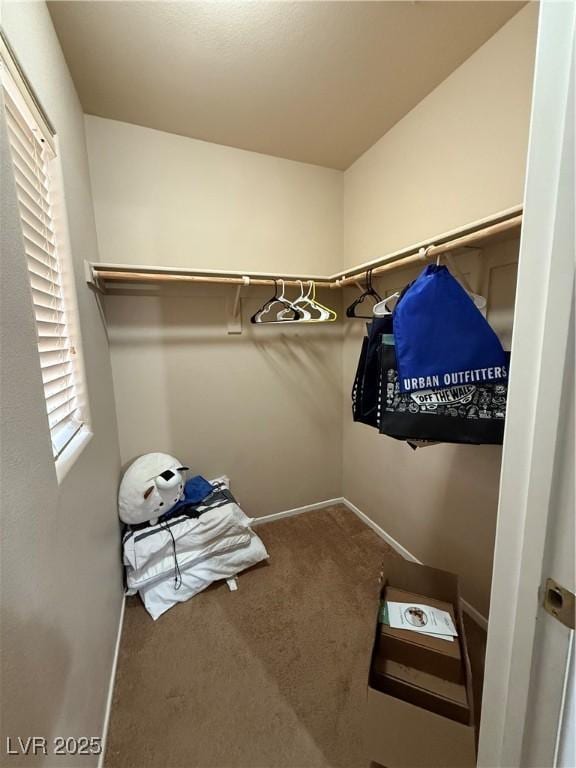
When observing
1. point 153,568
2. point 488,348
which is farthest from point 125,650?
point 488,348

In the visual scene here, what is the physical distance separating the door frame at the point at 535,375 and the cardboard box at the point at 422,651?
59cm

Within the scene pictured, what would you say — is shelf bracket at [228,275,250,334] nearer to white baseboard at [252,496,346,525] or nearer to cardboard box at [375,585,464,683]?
white baseboard at [252,496,346,525]

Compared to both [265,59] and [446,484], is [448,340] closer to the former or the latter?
[446,484]

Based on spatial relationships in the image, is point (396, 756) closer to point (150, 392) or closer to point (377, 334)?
point (377, 334)

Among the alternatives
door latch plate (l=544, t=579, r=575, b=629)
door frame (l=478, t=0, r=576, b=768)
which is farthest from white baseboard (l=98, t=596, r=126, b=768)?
door latch plate (l=544, t=579, r=575, b=629)

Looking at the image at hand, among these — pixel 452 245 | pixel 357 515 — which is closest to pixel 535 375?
pixel 452 245

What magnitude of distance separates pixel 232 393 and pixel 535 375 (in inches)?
73.1

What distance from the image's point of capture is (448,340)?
1.04m

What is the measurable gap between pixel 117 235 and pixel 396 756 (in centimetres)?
258

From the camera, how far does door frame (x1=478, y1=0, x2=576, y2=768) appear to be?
0.42m

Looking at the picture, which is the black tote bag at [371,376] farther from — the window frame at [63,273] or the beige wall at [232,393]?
the window frame at [63,273]

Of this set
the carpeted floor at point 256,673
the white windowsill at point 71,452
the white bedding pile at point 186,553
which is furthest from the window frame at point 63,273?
the carpeted floor at point 256,673

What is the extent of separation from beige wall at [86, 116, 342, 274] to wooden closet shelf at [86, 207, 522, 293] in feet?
0.93

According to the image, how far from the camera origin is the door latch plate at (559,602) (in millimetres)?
434
